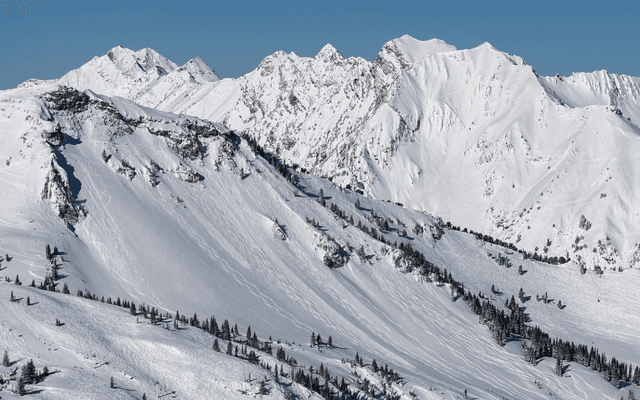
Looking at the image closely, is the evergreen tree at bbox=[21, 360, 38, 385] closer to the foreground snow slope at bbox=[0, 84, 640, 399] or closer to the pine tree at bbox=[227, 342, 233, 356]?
the foreground snow slope at bbox=[0, 84, 640, 399]

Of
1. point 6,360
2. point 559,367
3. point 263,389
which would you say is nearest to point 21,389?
point 6,360

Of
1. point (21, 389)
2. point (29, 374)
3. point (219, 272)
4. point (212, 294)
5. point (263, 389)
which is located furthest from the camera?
point (219, 272)

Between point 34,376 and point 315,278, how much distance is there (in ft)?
321

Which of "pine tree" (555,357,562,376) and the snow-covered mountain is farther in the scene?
"pine tree" (555,357,562,376)

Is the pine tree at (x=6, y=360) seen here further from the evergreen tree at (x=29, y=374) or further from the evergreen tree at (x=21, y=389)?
→ the evergreen tree at (x=21, y=389)

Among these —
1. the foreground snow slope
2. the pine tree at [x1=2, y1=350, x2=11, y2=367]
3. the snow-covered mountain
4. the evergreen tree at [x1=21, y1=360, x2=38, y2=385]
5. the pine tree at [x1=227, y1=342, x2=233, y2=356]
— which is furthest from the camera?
the foreground snow slope

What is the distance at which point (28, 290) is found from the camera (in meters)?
113

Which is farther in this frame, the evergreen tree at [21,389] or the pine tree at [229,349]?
the pine tree at [229,349]

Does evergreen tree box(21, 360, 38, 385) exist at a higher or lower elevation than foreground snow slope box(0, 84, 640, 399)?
lower

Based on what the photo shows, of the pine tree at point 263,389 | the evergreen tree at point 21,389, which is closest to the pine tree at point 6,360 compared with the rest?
the evergreen tree at point 21,389

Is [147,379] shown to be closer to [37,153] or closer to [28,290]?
[28,290]

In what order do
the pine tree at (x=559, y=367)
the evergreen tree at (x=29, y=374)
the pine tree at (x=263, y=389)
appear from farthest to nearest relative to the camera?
the pine tree at (x=559, y=367), the pine tree at (x=263, y=389), the evergreen tree at (x=29, y=374)

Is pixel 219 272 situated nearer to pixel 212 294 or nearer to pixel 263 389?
pixel 212 294

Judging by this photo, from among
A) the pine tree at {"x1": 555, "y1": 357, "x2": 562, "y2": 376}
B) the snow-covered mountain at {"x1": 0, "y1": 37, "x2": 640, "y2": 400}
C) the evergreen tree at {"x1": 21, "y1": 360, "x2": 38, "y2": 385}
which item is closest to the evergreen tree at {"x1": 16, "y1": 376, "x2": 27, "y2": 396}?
the evergreen tree at {"x1": 21, "y1": 360, "x2": 38, "y2": 385}
